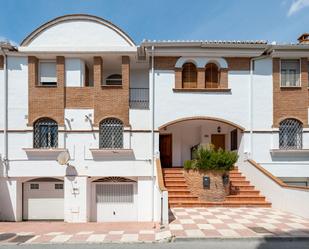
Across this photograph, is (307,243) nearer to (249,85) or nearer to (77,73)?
(249,85)

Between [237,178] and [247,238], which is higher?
[237,178]

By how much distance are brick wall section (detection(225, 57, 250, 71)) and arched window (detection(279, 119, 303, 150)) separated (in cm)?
357

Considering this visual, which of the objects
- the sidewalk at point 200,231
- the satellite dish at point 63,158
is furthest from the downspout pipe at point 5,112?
the sidewalk at point 200,231

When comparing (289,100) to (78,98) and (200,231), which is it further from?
(78,98)

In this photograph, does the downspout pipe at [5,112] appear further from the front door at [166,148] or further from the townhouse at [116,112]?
the front door at [166,148]

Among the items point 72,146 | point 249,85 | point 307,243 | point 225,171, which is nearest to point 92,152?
point 72,146

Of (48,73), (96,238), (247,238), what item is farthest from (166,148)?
(247,238)

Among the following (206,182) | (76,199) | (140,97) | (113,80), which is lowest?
(76,199)

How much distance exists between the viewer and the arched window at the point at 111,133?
47.6ft

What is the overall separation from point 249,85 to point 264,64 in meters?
1.39

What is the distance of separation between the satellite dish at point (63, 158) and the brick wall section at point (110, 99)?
215 centimetres

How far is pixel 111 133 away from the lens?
1455 centimetres

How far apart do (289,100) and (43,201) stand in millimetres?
14124

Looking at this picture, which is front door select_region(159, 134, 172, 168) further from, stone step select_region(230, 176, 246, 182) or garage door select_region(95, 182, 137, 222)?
stone step select_region(230, 176, 246, 182)
